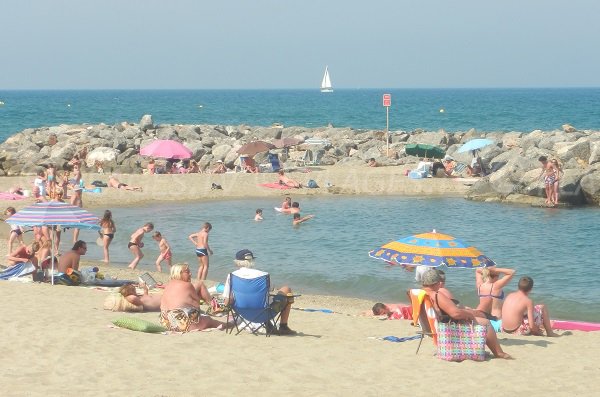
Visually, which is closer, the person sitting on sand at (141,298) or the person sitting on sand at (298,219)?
the person sitting on sand at (141,298)

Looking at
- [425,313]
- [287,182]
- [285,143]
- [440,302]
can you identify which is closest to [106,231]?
[425,313]

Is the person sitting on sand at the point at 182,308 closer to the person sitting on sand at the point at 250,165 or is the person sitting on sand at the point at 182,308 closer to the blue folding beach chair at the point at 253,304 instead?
the blue folding beach chair at the point at 253,304

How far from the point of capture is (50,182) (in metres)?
23.7

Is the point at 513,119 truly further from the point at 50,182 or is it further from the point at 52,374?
the point at 52,374

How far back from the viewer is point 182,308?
36.0 ft

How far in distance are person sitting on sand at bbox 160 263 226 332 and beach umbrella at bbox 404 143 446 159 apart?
23806mm

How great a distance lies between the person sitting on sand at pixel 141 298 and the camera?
40.5 ft

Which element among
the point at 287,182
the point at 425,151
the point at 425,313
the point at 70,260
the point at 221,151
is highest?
the point at 425,313

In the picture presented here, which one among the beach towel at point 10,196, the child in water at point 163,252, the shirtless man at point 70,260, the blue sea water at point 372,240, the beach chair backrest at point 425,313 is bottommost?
the blue sea water at point 372,240

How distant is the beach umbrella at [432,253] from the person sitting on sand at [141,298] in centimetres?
328

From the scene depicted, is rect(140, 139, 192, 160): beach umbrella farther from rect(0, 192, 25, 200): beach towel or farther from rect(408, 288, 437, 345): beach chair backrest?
rect(408, 288, 437, 345): beach chair backrest

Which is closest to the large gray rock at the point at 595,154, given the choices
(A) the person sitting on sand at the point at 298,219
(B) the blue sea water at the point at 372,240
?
(B) the blue sea water at the point at 372,240

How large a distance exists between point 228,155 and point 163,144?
3.58 m

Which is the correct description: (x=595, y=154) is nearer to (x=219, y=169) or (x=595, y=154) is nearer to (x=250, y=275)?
(x=219, y=169)
